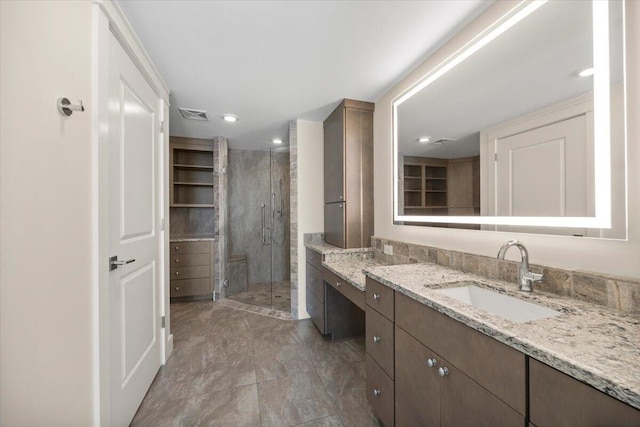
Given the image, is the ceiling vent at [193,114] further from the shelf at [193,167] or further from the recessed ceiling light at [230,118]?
the shelf at [193,167]

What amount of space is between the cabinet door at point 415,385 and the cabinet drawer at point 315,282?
1295 mm

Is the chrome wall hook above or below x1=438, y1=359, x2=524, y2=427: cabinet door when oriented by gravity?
above

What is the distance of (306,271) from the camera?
9.64ft

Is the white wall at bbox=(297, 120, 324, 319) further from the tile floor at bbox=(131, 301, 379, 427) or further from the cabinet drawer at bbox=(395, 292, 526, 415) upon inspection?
the cabinet drawer at bbox=(395, 292, 526, 415)

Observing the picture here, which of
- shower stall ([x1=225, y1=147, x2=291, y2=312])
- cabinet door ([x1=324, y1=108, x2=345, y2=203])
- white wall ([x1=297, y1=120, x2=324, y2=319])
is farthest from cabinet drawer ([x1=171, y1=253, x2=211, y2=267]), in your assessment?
cabinet door ([x1=324, y1=108, x2=345, y2=203])

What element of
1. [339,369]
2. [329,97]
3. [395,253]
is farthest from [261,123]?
[339,369]

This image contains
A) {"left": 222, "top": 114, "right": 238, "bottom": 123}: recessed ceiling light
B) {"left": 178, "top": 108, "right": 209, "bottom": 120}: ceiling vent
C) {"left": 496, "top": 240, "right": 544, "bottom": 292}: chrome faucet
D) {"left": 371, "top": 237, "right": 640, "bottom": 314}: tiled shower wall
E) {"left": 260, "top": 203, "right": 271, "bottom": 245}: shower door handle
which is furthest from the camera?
{"left": 260, "top": 203, "right": 271, "bottom": 245}: shower door handle

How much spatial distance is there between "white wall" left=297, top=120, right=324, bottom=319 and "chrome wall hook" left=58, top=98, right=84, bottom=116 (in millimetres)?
2036

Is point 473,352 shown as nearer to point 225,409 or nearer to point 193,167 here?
point 225,409

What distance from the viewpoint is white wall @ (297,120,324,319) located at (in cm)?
295

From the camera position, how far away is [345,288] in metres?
1.94

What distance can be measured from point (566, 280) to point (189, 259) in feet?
12.8

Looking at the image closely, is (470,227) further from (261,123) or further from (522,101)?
(261,123)

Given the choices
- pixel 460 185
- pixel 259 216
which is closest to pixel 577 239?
pixel 460 185
